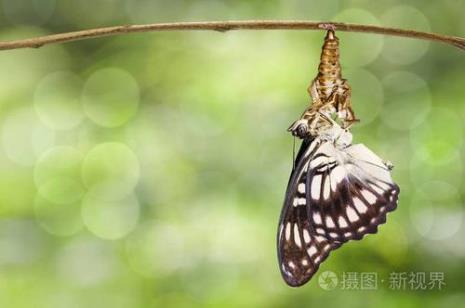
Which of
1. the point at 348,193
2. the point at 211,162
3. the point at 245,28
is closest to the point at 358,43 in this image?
the point at 211,162

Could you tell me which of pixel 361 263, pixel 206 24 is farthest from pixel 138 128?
pixel 206 24

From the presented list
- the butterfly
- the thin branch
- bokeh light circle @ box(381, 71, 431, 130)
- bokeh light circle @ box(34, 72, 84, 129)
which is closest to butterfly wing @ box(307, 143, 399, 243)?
the butterfly

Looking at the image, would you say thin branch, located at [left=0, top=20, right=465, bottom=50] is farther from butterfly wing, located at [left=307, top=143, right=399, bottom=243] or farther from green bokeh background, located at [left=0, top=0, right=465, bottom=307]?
green bokeh background, located at [left=0, top=0, right=465, bottom=307]

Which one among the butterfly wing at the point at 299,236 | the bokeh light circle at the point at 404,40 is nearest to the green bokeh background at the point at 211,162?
the bokeh light circle at the point at 404,40
